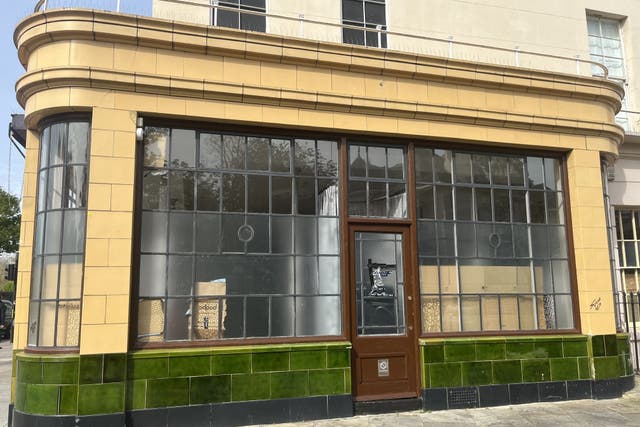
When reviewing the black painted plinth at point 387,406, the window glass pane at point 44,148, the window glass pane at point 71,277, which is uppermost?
the window glass pane at point 44,148

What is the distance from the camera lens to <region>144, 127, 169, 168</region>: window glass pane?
7.07 metres

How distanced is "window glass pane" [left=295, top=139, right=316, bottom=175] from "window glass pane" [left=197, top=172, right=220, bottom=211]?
1145 millimetres

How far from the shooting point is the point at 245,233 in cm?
730

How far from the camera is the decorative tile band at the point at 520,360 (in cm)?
770

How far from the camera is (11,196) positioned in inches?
1265

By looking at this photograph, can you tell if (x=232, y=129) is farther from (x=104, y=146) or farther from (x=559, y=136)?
(x=559, y=136)

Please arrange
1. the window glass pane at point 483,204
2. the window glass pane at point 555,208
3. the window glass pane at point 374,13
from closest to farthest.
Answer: the window glass pane at point 483,204 → the window glass pane at point 555,208 → the window glass pane at point 374,13

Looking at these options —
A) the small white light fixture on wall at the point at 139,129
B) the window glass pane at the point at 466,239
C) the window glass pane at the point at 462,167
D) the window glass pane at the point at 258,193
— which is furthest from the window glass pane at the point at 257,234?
the window glass pane at the point at 462,167

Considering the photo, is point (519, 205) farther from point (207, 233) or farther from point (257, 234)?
point (207, 233)

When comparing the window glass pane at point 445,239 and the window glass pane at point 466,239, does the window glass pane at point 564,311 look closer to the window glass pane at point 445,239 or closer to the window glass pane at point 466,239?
the window glass pane at point 466,239

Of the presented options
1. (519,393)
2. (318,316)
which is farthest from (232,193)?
(519,393)

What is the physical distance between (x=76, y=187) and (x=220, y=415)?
3305 millimetres

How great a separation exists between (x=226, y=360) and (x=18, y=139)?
5.53 m

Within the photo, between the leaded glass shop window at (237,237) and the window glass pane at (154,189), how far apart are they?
13 mm
